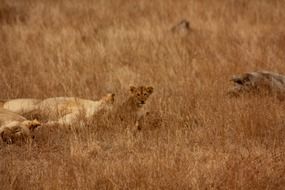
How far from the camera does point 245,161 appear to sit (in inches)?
193

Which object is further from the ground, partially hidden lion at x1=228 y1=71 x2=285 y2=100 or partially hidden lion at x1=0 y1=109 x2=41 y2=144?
partially hidden lion at x1=228 y1=71 x2=285 y2=100

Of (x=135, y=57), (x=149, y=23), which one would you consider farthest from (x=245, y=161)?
(x=149, y=23)

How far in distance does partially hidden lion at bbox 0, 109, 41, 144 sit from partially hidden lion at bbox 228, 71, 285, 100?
2.74 metres

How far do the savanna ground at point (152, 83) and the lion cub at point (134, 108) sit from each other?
152 millimetres

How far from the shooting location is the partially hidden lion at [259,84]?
7000 millimetres

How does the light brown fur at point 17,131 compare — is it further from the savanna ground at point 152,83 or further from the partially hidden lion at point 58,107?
the partially hidden lion at point 58,107

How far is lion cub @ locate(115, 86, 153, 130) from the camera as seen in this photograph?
6125 mm

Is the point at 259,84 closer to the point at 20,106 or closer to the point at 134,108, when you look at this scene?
the point at 134,108

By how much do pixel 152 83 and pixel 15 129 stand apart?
2823 mm

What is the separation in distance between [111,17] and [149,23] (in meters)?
1.28

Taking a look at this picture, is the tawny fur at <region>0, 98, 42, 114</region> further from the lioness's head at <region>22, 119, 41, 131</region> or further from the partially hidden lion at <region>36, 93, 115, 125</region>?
the lioness's head at <region>22, 119, 41, 131</region>

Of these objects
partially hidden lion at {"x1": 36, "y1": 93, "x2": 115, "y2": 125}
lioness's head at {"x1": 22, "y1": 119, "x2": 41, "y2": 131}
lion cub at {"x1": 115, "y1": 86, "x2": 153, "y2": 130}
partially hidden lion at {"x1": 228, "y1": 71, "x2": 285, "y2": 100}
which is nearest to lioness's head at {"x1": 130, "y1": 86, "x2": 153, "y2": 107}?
lion cub at {"x1": 115, "y1": 86, "x2": 153, "y2": 130}

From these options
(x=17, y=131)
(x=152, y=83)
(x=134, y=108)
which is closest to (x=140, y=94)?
(x=134, y=108)

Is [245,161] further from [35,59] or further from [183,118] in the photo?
[35,59]
